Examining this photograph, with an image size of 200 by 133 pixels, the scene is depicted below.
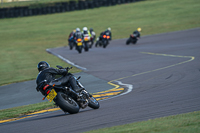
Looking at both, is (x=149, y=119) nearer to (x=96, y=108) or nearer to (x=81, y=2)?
(x=96, y=108)

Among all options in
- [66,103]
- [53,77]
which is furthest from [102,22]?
[66,103]

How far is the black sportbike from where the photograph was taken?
7160 millimetres

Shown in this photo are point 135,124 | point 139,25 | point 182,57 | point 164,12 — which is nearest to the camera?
point 135,124

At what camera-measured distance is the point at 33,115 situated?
8.47m

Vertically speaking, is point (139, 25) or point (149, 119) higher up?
point (149, 119)

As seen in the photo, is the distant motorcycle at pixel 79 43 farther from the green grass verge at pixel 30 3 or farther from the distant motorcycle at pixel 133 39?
the green grass verge at pixel 30 3

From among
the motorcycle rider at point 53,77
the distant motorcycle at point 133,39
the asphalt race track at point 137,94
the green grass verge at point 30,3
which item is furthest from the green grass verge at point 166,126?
the green grass verge at point 30,3

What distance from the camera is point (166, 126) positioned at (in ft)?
16.7

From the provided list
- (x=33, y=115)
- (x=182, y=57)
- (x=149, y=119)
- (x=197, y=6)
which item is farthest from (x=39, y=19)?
(x=149, y=119)

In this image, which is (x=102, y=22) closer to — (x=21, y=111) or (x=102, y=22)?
(x=102, y=22)

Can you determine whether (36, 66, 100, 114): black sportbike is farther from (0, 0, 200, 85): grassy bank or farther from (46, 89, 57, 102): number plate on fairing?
(0, 0, 200, 85): grassy bank

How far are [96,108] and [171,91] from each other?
7.61 feet

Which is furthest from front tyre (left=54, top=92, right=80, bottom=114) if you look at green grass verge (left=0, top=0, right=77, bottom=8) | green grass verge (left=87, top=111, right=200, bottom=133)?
green grass verge (left=0, top=0, right=77, bottom=8)

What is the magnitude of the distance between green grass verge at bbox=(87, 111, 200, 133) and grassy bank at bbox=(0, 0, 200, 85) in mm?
24397
